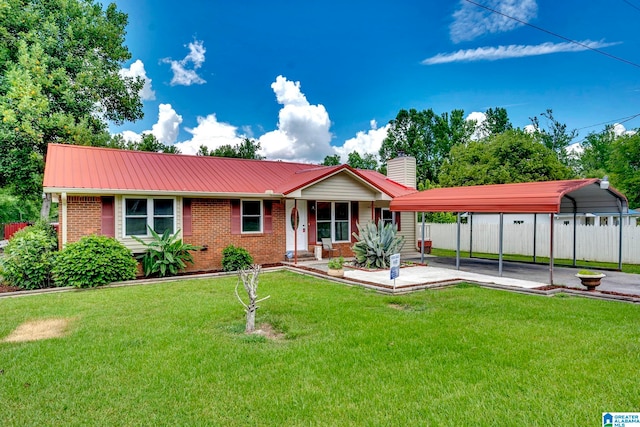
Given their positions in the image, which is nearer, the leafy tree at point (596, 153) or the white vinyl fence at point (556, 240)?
the white vinyl fence at point (556, 240)

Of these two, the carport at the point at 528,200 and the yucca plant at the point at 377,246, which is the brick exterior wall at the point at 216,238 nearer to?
the yucca plant at the point at 377,246

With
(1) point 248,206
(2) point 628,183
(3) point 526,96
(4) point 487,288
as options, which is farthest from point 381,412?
(2) point 628,183

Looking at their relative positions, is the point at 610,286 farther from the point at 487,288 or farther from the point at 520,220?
the point at 520,220

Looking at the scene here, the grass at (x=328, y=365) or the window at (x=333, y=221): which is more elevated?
the window at (x=333, y=221)

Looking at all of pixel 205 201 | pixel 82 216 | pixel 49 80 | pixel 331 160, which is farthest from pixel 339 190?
pixel 331 160

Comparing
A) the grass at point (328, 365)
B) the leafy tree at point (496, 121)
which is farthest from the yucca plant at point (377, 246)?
the leafy tree at point (496, 121)

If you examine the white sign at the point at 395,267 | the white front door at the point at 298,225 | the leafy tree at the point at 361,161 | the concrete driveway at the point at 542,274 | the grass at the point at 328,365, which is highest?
the leafy tree at the point at 361,161

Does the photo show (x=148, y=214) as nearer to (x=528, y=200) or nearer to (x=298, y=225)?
(x=298, y=225)

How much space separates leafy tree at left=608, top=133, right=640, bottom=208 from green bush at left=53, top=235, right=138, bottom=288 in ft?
104

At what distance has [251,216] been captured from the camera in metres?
14.1

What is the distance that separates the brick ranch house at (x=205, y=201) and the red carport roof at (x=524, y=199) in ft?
7.01

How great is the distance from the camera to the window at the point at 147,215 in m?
12.1

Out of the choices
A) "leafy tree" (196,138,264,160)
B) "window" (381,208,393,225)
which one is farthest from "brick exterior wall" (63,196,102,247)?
"leafy tree" (196,138,264,160)

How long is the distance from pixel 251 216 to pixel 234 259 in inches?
82.2
